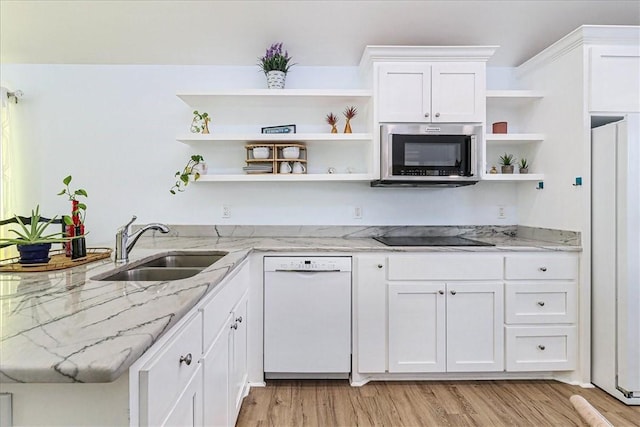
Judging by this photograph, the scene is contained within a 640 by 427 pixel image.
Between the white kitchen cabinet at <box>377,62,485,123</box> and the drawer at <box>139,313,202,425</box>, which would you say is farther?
the white kitchen cabinet at <box>377,62,485,123</box>

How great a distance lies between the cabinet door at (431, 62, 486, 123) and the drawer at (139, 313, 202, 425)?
209 centimetres

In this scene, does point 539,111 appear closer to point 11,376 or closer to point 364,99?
point 364,99

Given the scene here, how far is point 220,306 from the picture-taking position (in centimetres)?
151

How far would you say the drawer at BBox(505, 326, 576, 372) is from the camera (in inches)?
91.0

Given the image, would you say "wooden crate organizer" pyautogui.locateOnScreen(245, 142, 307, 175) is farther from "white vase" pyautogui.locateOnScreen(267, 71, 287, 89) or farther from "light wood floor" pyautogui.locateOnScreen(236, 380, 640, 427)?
"light wood floor" pyautogui.locateOnScreen(236, 380, 640, 427)

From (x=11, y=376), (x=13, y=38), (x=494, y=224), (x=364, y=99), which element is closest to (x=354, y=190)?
(x=364, y=99)

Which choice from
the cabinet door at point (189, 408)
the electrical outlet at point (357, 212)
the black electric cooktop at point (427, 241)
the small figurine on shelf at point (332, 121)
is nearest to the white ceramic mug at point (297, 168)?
the small figurine on shelf at point (332, 121)

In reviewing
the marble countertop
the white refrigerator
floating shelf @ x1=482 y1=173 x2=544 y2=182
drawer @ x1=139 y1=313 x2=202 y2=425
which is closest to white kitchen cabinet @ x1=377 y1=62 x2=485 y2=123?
floating shelf @ x1=482 y1=173 x2=544 y2=182

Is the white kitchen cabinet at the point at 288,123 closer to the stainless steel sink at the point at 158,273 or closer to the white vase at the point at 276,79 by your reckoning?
the white vase at the point at 276,79

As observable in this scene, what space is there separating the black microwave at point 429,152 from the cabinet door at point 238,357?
129 centimetres

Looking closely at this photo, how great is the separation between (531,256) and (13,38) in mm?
3942

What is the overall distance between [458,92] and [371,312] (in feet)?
5.34

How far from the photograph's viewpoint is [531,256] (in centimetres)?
232

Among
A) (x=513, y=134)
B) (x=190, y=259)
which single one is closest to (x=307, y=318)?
(x=190, y=259)
